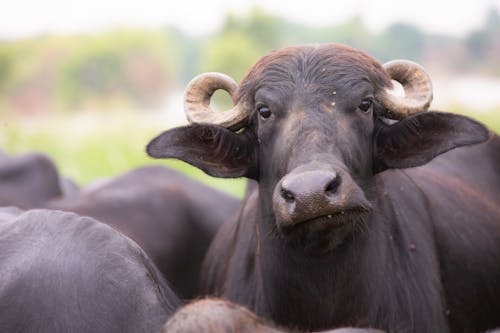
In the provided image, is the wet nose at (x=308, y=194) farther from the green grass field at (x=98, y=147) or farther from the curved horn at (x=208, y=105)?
the green grass field at (x=98, y=147)

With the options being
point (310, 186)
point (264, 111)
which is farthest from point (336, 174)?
point (264, 111)

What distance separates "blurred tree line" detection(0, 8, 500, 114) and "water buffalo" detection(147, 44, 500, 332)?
85397mm

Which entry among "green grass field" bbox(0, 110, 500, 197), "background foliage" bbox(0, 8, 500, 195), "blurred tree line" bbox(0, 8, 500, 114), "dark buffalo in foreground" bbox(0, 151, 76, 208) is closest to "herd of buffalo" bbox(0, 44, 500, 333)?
"dark buffalo in foreground" bbox(0, 151, 76, 208)

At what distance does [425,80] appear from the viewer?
6.35 meters

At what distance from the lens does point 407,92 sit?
639 centimetres

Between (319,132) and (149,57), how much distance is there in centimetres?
13975

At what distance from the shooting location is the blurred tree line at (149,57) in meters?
107

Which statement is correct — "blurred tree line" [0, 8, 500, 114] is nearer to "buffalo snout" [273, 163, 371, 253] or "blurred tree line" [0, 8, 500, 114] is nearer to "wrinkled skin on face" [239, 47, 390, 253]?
"wrinkled skin on face" [239, 47, 390, 253]

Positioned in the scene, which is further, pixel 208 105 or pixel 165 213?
pixel 165 213

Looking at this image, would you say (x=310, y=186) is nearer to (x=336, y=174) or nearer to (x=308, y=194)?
(x=308, y=194)

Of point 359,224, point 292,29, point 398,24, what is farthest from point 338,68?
point 292,29

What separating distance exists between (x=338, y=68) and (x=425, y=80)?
0.68 m

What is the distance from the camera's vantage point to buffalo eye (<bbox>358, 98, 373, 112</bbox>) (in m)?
5.98

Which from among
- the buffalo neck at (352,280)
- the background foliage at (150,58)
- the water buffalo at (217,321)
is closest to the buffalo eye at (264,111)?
the buffalo neck at (352,280)
